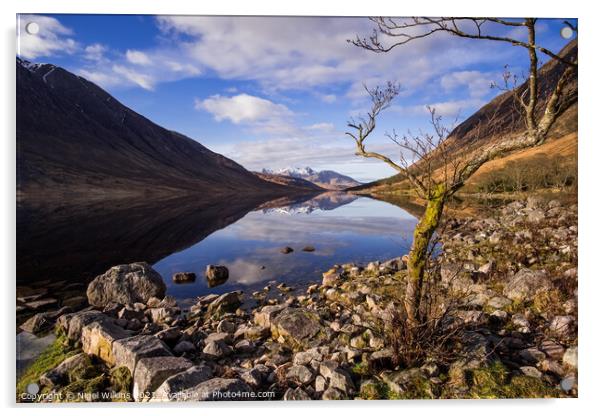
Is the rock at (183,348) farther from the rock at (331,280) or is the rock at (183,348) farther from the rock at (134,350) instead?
the rock at (331,280)

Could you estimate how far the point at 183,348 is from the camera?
5859mm

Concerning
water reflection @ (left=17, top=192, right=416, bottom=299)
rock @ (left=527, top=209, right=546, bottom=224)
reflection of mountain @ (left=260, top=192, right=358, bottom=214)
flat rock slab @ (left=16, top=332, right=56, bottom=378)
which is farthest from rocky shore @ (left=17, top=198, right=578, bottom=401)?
reflection of mountain @ (left=260, top=192, right=358, bottom=214)

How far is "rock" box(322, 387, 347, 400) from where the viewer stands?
4402mm

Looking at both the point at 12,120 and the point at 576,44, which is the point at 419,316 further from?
the point at 12,120

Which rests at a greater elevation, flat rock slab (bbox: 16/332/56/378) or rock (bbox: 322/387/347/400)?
rock (bbox: 322/387/347/400)

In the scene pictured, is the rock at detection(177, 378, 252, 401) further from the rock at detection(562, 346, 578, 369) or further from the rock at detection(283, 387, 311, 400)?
the rock at detection(562, 346, 578, 369)

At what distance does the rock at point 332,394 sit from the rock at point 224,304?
15.0 ft

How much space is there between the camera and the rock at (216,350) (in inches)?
225

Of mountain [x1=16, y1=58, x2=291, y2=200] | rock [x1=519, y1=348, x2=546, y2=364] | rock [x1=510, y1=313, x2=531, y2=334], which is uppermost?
mountain [x1=16, y1=58, x2=291, y2=200]

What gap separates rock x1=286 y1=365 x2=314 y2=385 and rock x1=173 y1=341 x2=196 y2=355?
2041 millimetres

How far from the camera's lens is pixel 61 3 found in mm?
5395

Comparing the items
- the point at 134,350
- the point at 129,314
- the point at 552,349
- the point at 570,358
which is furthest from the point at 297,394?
the point at 129,314

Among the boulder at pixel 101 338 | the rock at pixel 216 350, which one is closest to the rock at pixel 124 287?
the boulder at pixel 101 338

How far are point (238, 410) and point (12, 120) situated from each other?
5.48m
